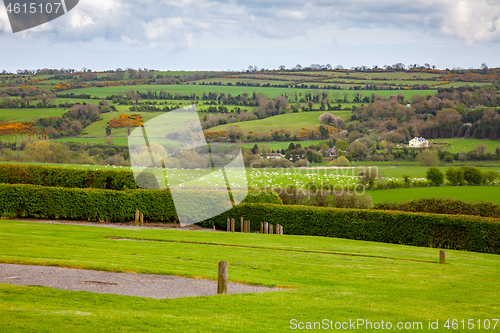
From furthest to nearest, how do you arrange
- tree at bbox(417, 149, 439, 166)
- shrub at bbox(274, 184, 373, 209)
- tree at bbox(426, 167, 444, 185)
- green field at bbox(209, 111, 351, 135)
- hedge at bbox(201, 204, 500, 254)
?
green field at bbox(209, 111, 351, 135) < tree at bbox(417, 149, 439, 166) < tree at bbox(426, 167, 444, 185) < shrub at bbox(274, 184, 373, 209) < hedge at bbox(201, 204, 500, 254)

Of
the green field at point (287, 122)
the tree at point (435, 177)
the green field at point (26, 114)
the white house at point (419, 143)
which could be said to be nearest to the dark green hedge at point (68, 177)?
the tree at point (435, 177)

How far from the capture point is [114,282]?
1070cm

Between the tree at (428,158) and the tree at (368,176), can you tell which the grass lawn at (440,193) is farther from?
the tree at (428,158)

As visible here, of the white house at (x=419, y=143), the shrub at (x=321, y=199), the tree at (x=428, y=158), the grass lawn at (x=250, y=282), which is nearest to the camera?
the grass lawn at (x=250, y=282)

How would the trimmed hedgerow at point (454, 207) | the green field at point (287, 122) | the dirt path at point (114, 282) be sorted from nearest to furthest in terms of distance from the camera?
Result: the dirt path at point (114, 282), the trimmed hedgerow at point (454, 207), the green field at point (287, 122)

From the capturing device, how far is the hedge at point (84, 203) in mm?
28203

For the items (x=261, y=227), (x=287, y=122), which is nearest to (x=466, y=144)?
(x=287, y=122)

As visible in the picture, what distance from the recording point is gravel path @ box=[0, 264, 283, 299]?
10.0 m

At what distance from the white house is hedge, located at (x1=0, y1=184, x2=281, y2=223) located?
74.0 m

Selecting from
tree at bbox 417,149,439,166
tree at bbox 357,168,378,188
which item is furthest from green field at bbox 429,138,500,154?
tree at bbox 357,168,378,188

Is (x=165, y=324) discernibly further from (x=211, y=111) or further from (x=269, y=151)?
(x=211, y=111)

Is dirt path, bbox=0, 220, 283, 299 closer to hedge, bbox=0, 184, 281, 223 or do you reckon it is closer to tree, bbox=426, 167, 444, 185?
hedge, bbox=0, 184, 281, 223

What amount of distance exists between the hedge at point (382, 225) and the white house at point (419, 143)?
235 ft

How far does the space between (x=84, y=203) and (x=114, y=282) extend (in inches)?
781
